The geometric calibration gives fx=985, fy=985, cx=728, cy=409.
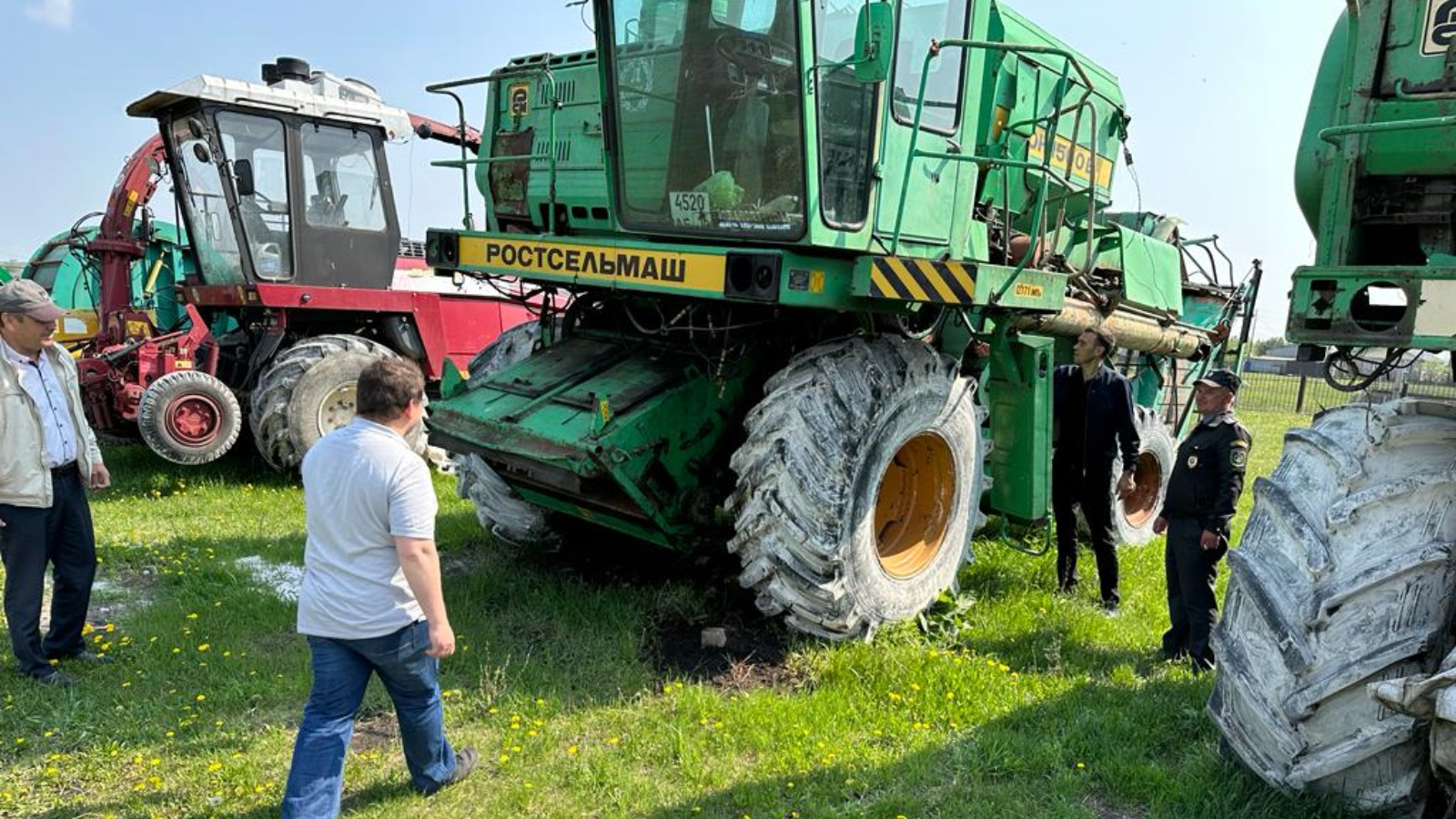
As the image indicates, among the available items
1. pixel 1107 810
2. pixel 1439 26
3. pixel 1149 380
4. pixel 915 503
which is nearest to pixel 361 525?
pixel 1107 810

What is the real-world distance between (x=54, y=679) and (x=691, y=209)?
3.42 m

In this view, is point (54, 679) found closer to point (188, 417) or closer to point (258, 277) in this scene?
point (188, 417)

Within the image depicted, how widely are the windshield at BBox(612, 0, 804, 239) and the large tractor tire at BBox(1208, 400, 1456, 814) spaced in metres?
2.24

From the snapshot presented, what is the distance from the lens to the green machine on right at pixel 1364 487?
97.4 inches

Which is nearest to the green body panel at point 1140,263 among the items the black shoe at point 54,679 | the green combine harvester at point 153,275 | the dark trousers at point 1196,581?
the dark trousers at point 1196,581

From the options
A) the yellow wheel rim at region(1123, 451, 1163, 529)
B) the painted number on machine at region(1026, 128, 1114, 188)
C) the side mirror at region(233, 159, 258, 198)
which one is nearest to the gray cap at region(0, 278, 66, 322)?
the side mirror at region(233, 159, 258, 198)

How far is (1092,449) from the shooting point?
5.57m

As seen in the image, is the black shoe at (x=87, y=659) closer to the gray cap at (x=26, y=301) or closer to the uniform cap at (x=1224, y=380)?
the gray cap at (x=26, y=301)

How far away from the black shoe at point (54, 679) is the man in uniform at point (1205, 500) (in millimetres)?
4978

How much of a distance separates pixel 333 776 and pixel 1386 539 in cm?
310

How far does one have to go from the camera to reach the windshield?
4.29 meters

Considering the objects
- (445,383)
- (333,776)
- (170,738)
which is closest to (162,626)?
(170,738)

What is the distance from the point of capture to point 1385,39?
2.71m

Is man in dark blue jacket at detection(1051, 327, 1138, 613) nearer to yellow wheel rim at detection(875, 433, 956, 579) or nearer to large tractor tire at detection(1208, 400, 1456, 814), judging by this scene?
yellow wheel rim at detection(875, 433, 956, 579)
